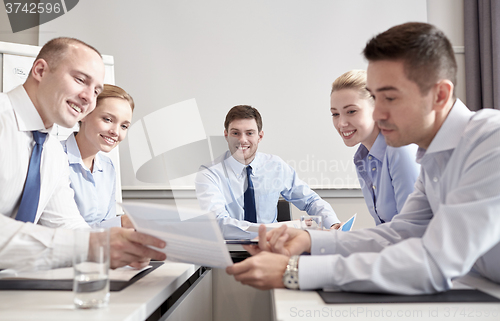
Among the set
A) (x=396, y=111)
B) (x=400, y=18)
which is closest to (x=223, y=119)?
(x=400, y=18)

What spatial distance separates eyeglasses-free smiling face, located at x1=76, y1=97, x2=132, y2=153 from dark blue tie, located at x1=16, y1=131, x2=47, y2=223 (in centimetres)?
94

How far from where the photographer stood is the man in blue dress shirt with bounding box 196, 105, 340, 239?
2.56 m

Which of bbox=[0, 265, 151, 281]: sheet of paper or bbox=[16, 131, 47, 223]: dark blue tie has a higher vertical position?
bbox=[16, 131, 47, 223]: dark blue tie

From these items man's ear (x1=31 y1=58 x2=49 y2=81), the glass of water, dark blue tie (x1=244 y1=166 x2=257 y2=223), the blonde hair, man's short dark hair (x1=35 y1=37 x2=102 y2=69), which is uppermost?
man's short dark hair (x1=35 y1=37 x2=102 y2=69)

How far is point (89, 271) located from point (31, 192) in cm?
71

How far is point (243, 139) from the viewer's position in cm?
274

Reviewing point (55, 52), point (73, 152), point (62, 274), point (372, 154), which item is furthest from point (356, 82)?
point (73, 152)

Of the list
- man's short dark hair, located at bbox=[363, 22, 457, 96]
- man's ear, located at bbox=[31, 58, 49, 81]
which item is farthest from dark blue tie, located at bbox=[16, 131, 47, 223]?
man's short dark hair, located at bbox=[363, 22, 457, 96]

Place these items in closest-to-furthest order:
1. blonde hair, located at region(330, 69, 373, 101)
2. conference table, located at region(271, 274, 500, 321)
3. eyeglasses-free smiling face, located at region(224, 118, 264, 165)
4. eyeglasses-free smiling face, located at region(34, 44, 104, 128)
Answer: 1. conference table, located at region(271, 274, 500, 321)
2. eyeglasses-free smiling face, located at region(34, 44, 104, 128)
3. blonde hair, located at region(330, 69, 373, 101)
4. eyeglasses-free smiling face, located at region(224, 118, 264, 165)

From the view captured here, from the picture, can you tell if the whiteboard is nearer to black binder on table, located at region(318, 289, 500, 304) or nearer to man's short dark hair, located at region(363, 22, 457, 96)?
man's short dark hair, located at region(363, 22, 457, 96)

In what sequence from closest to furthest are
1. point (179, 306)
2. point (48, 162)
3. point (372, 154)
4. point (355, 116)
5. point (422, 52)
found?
1. point (422, 52)
2. point (179, 306)
3. point (48, 162)
4. point (372, 154)
5. point (355, 116)

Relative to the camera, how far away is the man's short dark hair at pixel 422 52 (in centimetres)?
94

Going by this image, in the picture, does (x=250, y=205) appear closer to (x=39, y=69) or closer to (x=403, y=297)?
(x=39, y=69)

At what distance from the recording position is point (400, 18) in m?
3.24
